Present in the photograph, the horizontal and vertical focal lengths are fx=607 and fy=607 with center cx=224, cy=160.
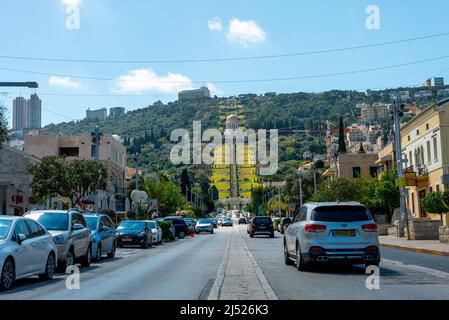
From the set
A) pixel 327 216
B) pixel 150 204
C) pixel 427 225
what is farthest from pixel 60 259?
pixel 150 204

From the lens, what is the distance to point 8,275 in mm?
13055

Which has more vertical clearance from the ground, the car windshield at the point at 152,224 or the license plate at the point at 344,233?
the car windshield at the point at 152,224

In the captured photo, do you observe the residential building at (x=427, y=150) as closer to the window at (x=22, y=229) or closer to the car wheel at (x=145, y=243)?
the car wheel at (x=145, y=243)

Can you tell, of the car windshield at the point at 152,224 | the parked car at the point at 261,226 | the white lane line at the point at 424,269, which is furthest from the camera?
the parked car at the point at 261,226

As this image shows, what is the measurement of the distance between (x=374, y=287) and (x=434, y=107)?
32775 mm

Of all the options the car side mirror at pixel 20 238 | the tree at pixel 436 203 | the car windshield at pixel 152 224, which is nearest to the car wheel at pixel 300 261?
the car side mirror at pixel 20 238

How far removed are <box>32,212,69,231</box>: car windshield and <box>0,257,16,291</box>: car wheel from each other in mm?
5291

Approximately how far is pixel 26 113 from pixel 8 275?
3939 centimetres

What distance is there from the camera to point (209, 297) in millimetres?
11062

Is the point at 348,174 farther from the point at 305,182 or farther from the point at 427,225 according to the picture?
the point at 427,225

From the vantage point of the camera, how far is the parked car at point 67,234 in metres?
17.8

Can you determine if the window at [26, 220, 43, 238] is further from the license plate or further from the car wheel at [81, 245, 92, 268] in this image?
the license plate

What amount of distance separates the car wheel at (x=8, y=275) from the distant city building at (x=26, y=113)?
112 ft

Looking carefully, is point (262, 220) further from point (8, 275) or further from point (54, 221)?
point (8, 275)
